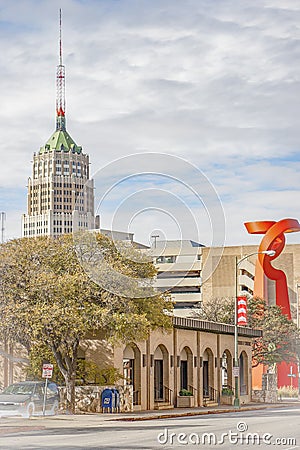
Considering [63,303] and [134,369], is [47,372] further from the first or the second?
[134,369]

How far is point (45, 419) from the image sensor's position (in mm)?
35188

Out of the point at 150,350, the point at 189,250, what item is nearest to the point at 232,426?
the point at 150,350

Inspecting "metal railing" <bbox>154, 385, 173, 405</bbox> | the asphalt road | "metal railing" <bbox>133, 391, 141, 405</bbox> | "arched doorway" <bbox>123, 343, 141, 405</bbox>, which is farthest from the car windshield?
"metal railing" <bbox>154, 385, 173, 405</bbox>

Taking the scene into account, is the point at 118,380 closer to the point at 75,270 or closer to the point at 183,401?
the point at 75,270

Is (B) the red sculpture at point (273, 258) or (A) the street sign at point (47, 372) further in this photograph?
(B) the red sculpture at point (273, 258)

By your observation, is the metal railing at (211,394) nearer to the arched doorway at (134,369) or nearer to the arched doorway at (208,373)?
the arched doorway at (208,373)

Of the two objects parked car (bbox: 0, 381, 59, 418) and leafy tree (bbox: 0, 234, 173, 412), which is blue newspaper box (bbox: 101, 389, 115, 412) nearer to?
leafy tree (bbox: 0, 234, 173, 412)

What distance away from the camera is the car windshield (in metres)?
37.8

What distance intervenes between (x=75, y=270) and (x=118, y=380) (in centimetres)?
625

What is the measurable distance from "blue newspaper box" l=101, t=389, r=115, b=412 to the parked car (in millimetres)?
2133

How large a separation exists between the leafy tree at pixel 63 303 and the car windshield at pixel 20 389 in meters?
1.87

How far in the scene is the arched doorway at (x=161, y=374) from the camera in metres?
48.4

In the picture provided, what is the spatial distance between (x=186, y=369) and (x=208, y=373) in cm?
407

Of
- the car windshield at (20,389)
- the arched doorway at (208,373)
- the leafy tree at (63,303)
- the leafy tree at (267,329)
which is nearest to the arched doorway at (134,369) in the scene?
the leafy tree at (63,303)
